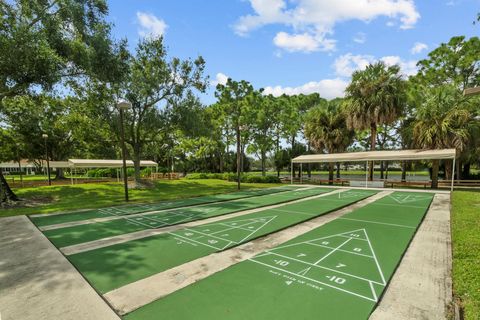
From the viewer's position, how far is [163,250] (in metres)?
5.53

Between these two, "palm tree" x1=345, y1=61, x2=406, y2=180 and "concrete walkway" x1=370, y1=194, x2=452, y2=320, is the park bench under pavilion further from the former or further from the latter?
"concrete walkway" x1=370, y1=194, x2=452, y2=320

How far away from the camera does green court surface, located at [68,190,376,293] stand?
4348 mm

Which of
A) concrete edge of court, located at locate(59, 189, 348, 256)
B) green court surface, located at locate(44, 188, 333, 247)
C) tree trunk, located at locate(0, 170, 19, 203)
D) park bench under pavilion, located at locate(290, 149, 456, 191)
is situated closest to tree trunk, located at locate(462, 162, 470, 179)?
park bench under pavilion, located at locate(290, 149, 456, 191)

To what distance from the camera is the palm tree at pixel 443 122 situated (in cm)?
1650

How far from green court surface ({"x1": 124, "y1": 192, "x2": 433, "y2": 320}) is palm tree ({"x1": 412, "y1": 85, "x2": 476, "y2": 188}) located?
14.9m

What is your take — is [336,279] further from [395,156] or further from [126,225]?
[395,156]

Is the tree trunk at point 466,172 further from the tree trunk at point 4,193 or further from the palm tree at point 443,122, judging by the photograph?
the tree trunk at point 4,193

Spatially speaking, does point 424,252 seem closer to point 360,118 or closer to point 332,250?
point 332,250

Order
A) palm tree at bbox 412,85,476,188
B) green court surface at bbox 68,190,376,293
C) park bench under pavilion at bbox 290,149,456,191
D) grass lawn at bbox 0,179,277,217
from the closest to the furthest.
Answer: green court surface at bbox 68,190,376,293 → grass lawn at bbox 0,179,277,217 → park bench under pavilion at bbox 290,149,456,191 → palm tree at bbox 412,85,476,188

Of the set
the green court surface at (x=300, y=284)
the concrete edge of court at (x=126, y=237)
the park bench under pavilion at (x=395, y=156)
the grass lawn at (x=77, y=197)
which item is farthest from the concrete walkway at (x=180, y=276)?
the park bench under pavilion at (x=395, y=156)

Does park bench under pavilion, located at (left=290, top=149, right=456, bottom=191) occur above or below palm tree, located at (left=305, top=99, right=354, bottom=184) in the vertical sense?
below

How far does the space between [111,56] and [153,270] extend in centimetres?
1253

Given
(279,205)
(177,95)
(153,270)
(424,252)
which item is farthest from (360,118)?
(153,270)

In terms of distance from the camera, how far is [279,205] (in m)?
11.6
